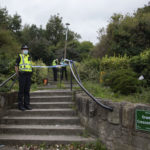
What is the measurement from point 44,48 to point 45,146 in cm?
2113

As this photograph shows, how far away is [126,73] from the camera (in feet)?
16.4

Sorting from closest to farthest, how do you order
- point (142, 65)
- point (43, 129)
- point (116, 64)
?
point (43, 129)
point (142, 65)
point (116, 64)

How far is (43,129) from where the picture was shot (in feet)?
13.9

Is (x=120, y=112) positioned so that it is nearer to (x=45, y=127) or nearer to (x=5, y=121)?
(x=45, y=127)

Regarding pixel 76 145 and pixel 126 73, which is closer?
pixel 76 145

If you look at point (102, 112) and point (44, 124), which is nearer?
point (102, 112)

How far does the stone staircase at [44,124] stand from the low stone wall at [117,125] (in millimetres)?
355

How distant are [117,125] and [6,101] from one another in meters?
3.15

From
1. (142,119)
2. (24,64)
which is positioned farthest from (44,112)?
(142,119)

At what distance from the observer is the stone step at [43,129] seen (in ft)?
13.8

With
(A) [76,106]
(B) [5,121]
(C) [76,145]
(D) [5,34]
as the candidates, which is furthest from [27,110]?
(D) [5,34]

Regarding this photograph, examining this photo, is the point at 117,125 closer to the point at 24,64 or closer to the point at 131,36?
the point at 24,64

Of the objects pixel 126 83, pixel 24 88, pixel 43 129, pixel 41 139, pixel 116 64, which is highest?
pixel 116 64

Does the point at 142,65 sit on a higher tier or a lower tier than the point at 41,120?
higher
